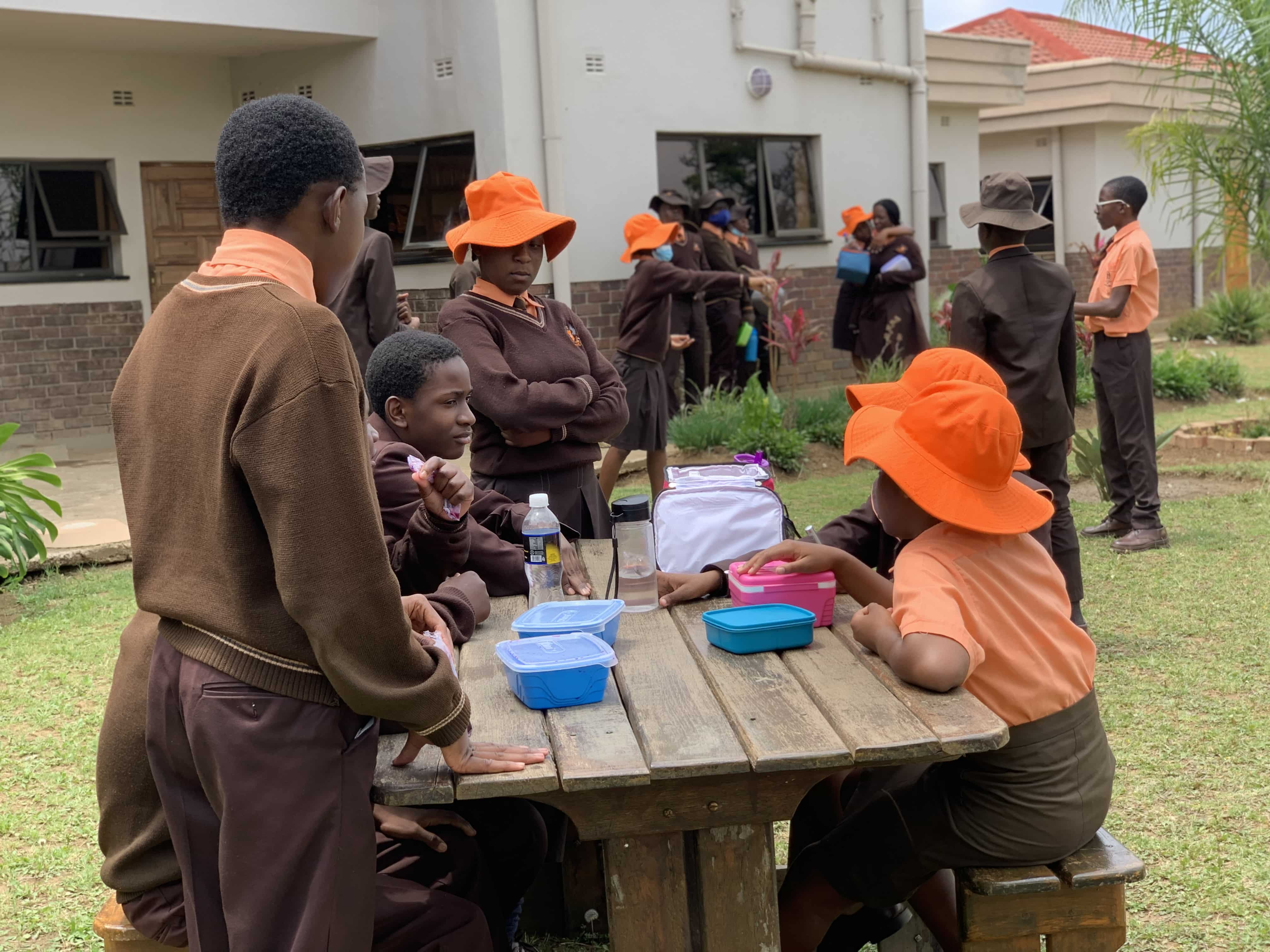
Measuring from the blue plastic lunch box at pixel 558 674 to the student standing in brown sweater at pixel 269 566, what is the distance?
375 mm

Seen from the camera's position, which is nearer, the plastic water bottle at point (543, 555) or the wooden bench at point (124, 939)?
the wooden bench at point (124, 939)

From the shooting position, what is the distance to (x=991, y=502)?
2.61 meters

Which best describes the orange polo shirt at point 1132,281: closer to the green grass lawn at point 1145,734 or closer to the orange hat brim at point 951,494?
the green grass lawn at point 1145,734

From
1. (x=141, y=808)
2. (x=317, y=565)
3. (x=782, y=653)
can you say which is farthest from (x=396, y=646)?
(x=782, y=653)

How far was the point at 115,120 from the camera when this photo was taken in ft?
38.5

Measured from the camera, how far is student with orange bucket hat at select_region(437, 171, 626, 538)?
13.8ft

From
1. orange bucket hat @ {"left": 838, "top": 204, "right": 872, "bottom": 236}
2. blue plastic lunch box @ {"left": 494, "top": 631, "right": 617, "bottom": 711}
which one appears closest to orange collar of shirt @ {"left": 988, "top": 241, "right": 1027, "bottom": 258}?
blue plastic lunch box @ {"left": 494, "top": 631, "right": 617, "bottom": 711}

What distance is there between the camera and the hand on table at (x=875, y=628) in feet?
8.64

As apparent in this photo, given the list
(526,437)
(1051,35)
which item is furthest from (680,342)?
(1051,35)

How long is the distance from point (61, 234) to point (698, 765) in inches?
440

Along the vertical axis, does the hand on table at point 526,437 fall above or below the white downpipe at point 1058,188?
below

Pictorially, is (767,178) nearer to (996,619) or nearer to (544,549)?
(544,549)

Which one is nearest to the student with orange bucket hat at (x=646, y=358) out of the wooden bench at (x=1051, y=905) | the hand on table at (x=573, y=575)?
the hand on table at (x=573, y=575)

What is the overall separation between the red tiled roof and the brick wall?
18.5m
